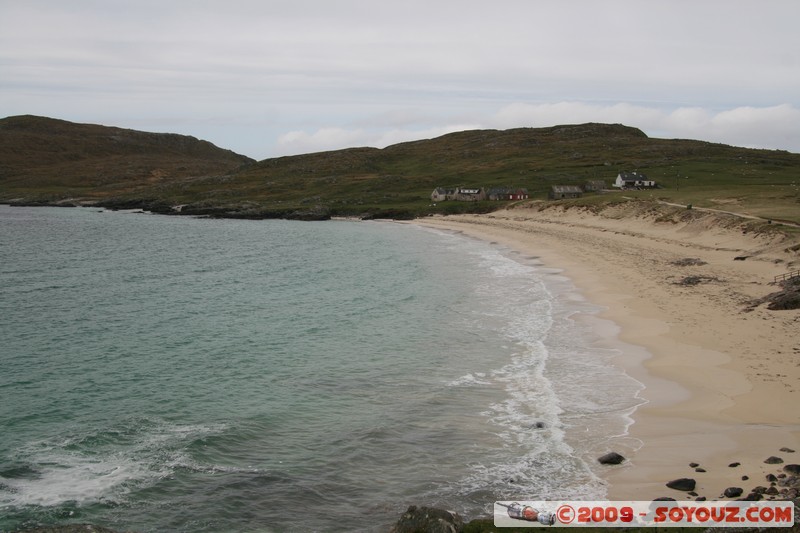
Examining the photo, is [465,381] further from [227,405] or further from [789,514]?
[789,514]

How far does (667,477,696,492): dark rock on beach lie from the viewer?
52.9ft

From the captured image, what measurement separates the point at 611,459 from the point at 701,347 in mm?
13323

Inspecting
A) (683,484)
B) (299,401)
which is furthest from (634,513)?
(299,401)

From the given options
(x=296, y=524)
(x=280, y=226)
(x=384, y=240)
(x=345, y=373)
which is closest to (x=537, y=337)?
(x=345, y=373)

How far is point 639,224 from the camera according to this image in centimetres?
8138

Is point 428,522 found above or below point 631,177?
below

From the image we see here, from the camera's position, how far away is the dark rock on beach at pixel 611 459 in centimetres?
1830

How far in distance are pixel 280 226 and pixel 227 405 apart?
105 meters

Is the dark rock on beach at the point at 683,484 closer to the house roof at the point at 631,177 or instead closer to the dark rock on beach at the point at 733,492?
the dark rock on beach at the point at 733,492

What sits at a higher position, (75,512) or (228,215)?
(228,215)

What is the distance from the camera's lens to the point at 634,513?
1497cm

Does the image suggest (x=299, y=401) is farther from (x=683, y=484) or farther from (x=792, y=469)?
(x=792, y=469)

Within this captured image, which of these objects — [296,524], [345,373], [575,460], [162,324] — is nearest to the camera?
[296,524]

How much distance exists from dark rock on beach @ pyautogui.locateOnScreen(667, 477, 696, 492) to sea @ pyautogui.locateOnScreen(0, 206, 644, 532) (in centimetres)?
169
